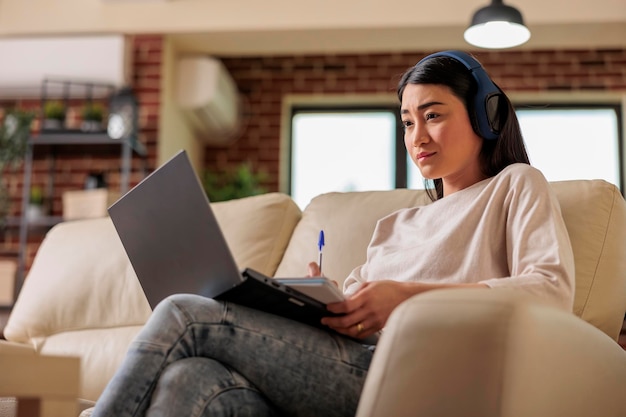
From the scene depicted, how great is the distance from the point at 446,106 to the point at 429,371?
2.48ft

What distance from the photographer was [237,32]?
5.07 meters

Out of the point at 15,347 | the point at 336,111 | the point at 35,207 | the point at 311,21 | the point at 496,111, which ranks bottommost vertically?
the point at 15,347

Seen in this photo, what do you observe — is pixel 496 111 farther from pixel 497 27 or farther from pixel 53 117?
pixel 53 117

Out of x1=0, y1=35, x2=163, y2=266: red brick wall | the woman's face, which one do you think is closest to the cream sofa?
the woman's face

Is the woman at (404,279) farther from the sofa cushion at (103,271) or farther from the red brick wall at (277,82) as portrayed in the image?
the red brick wall at (277,82)

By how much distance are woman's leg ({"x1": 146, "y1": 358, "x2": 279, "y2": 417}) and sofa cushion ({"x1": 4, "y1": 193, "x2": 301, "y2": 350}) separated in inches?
36.3

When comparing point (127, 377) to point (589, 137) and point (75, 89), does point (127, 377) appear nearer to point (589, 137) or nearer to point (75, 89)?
point (75, 89)

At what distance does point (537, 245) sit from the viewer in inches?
57.1

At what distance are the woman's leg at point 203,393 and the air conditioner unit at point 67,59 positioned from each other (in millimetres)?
4019

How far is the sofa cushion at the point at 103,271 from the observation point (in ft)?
7.54

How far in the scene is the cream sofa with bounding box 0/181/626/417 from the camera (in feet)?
3.52

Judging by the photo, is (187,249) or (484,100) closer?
(187,249)

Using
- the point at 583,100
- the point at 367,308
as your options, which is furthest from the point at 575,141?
the point at 367,308

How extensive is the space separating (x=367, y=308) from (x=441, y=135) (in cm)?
48
